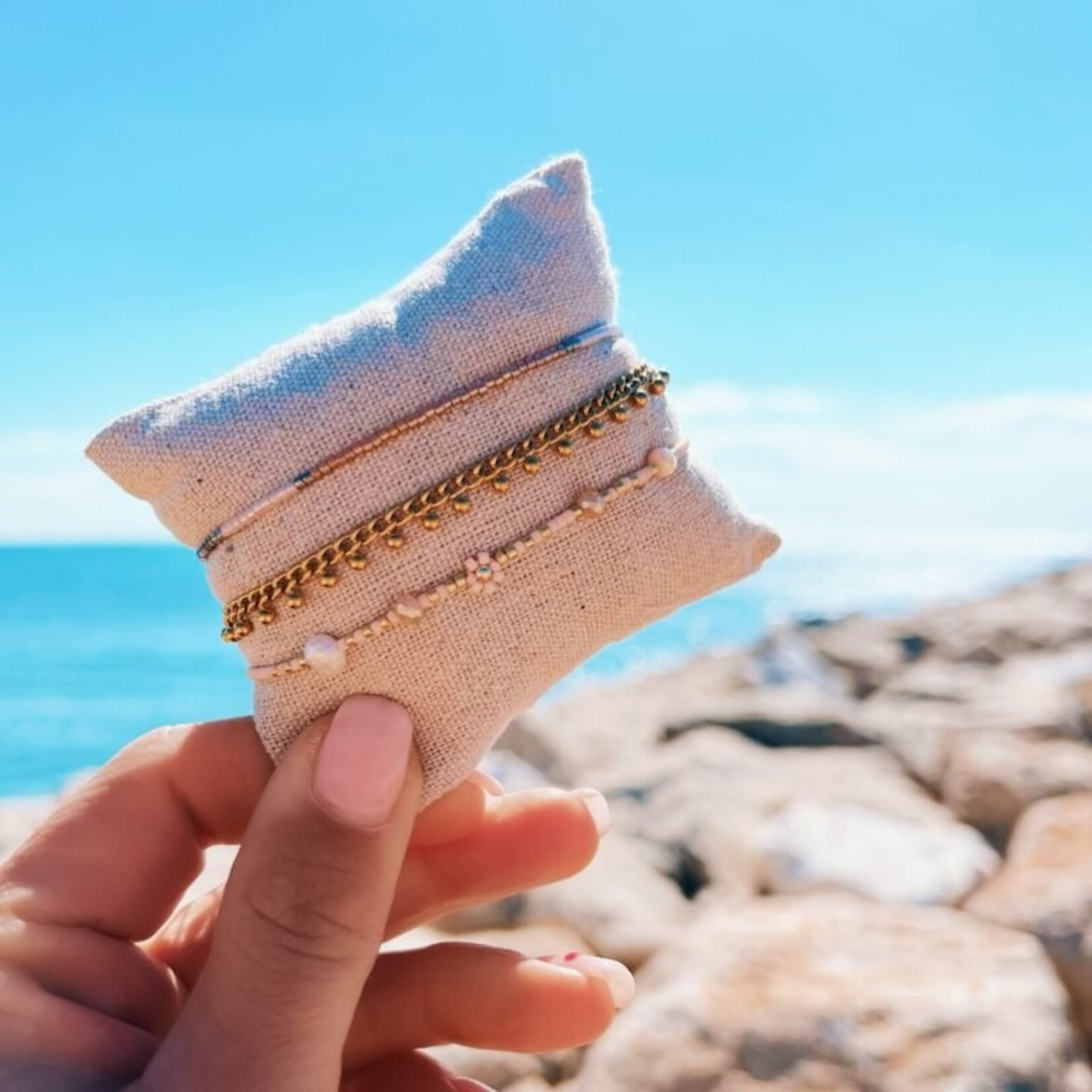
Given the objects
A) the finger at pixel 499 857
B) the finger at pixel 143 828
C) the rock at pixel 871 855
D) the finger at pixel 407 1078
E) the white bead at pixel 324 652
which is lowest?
the rock at pixel 871 855

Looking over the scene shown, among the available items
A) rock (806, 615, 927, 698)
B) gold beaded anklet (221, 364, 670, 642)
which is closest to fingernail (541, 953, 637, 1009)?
gold beaded anklet (221, 364, 670, 642)

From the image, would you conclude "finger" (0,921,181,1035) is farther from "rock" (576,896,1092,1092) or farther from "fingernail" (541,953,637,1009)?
"rock" (576,896,1092,1092)

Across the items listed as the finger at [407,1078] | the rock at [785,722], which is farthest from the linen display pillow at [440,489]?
the rock at [785,722]

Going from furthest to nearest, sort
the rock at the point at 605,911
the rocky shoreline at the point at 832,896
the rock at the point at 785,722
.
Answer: the rock at the point at 785,722
the rock at the point at 605,911
the rocky shoreline at the point at 832,896

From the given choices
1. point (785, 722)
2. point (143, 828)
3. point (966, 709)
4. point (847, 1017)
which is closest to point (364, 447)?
point (143, 828)

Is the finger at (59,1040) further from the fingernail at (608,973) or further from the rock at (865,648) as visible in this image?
the rock at (865,648)

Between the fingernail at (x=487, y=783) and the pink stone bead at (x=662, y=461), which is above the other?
the pink stone bead at (x=662, y=461)
